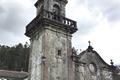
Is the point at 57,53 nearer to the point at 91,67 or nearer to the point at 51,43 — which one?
the point at 51,43

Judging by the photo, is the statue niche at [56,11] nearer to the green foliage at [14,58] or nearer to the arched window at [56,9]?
the arched window at [56,9]

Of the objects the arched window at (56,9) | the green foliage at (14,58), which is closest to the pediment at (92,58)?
the arched window at (56,9)

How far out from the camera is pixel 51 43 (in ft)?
69.5

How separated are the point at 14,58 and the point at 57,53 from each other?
1365 inches

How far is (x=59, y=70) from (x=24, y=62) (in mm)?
34016

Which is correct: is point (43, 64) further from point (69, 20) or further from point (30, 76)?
point (69, 20)

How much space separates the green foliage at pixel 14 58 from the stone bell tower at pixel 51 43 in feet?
96.3

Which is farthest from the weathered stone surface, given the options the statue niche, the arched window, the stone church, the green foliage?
the green foliage

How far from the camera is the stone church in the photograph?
2045cm

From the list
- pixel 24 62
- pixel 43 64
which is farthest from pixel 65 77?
pixel 24 62

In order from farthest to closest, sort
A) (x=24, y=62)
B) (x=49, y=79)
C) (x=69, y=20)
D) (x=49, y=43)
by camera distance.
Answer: (x=24, y=62), (x=69, y=20), (x=49, y=43), (x=49, y=79)

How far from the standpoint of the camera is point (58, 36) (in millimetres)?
21906

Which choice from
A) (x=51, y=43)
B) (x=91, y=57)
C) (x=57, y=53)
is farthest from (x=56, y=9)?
(x=91, y=57)

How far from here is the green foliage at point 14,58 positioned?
52091mm
